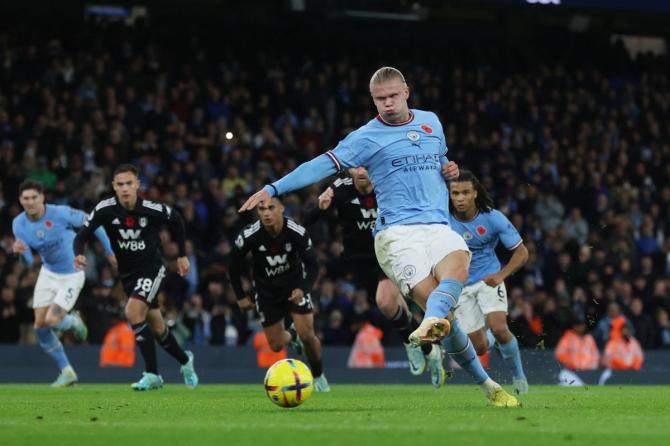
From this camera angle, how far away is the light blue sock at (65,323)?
15.7 m

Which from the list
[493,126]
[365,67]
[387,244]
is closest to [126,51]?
[365,67]

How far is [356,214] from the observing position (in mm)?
13797

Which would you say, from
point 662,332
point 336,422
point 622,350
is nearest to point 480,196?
point 336,422

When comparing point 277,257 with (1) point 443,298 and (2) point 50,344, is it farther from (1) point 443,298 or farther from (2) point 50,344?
(1) point 443,298

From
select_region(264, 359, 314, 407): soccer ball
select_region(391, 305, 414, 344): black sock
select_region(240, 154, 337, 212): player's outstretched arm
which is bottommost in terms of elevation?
select_region(264, 359, 314, 407): soccer ball

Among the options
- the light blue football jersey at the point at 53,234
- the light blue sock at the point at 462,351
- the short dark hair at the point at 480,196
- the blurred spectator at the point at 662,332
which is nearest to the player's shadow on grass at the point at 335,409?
the light blue sock at the point at 462,351

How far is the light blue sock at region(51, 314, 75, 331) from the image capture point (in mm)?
15739

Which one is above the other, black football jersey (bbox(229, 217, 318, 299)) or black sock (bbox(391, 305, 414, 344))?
black football jersey (bbox(229, 217, 318, 299))

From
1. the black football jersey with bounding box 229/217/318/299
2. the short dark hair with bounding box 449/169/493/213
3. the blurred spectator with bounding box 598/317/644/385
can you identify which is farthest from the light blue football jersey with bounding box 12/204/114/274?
the blurred spectator with bounding box 598/317/644/385

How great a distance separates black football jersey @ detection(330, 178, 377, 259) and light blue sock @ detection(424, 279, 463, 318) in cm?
501

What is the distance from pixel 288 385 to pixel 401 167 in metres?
1.83

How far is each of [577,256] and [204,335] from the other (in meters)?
7.59

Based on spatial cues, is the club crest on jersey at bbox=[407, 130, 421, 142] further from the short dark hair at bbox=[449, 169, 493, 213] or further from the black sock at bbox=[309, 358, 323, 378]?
the black sock at bbox=[309, 358, 323, 378]

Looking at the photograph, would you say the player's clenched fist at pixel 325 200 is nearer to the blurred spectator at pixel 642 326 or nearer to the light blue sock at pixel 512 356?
the light blue sock at pixel 512 356
